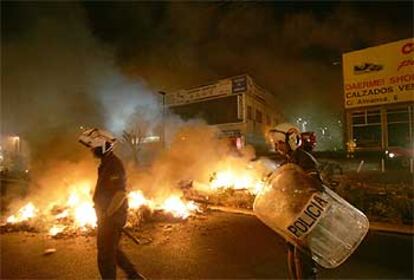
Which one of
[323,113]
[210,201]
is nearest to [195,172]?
[210,201]

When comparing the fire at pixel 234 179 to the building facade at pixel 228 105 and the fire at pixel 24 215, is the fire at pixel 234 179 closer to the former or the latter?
the fire at pixel 24 215

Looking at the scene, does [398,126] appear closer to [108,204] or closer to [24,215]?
[24,215]

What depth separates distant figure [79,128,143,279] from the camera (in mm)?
3863

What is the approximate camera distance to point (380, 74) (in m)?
21.0

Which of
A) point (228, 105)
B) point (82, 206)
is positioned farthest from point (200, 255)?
point (228, 105)

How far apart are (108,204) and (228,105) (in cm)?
2946

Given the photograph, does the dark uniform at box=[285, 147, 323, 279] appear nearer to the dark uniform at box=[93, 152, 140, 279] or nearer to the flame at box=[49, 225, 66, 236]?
the dark uniform at box=[93, 152, 140, 279]

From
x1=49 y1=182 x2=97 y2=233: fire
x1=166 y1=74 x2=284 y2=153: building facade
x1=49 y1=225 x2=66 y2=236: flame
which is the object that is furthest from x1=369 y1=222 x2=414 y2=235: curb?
x1=166 y1=74 x2=284 y2=153: building facade

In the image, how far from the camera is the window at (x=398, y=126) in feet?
67.9

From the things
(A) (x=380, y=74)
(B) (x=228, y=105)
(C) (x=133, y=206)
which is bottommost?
(C) (x=133, y=206)

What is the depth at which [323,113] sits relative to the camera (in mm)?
44156

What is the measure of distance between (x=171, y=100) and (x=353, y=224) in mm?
30388

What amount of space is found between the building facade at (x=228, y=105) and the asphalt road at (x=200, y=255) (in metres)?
24.3

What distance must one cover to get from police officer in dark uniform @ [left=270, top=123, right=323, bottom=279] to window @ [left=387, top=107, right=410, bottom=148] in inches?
756
